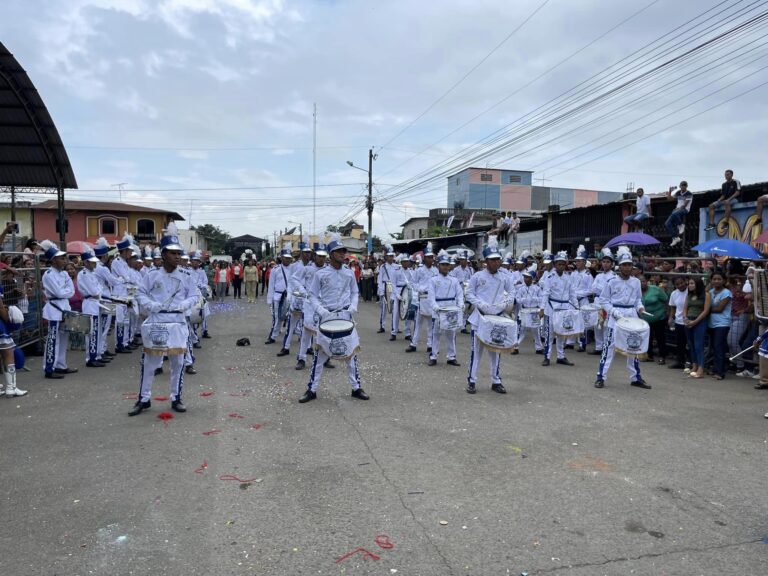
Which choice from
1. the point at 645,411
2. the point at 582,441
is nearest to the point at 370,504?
the point at 582,441

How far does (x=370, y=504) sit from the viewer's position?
434 centimetres

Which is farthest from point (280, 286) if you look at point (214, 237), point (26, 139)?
Answer: point (214, 237)

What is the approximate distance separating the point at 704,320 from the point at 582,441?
523 centimetres

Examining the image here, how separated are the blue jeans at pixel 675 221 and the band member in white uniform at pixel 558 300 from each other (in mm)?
6692

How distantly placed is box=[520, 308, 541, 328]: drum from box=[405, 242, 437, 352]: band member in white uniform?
7.25 feet

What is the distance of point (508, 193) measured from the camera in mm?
60406

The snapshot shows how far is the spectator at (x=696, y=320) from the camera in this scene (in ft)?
31.9

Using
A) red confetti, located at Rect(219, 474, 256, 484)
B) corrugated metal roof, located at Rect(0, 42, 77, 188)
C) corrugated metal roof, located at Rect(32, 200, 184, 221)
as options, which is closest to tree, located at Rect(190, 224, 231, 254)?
corrugated metal roof, located at Rect(32, 200, 184, 221)

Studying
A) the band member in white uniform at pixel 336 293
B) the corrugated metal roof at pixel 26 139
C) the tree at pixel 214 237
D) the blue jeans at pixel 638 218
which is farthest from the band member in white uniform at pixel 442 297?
the tree at pixel 214 237

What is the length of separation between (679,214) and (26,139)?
19850 millimetres

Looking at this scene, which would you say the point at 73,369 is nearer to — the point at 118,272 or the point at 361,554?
the point at 118,272

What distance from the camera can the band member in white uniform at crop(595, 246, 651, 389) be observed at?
877cm

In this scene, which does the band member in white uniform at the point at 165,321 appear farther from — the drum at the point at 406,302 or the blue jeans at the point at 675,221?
the blue jeans at the point at 675,221

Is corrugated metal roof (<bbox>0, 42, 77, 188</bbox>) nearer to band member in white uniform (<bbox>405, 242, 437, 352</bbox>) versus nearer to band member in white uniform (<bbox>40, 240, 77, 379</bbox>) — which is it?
band member in white uniform (<bbox>40, 240, 77, 379</bbox>)
